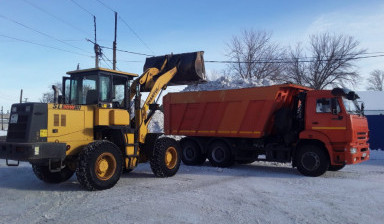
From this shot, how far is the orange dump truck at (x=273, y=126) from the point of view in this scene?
32.9ft

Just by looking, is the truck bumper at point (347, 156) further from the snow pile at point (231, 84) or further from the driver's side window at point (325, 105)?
the snow pile at point (231, 84)

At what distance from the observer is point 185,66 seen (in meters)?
10.4

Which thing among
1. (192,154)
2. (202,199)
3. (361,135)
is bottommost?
(202,199)

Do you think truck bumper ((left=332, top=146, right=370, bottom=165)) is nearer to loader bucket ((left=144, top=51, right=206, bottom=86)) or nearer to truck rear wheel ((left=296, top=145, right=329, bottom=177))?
truck rear wheel ((left=296, top=145, right=329, bottom=177))

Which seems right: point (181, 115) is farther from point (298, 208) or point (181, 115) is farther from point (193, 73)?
point (298, 208)

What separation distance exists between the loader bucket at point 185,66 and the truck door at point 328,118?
135 inches

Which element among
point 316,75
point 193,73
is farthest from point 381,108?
point 193,73

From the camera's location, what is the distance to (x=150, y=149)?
9.83 m

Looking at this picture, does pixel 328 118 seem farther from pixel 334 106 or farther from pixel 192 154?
pixel 192 154

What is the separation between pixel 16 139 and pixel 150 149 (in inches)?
138

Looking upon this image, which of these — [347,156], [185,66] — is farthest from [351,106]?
[185,66]

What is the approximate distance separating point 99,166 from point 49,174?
1.78m

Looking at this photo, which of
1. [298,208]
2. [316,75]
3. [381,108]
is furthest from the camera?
[316,75]

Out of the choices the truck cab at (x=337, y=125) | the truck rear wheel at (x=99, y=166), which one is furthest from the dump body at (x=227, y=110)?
→ the truck rear wheel at (x=99, y=166)
